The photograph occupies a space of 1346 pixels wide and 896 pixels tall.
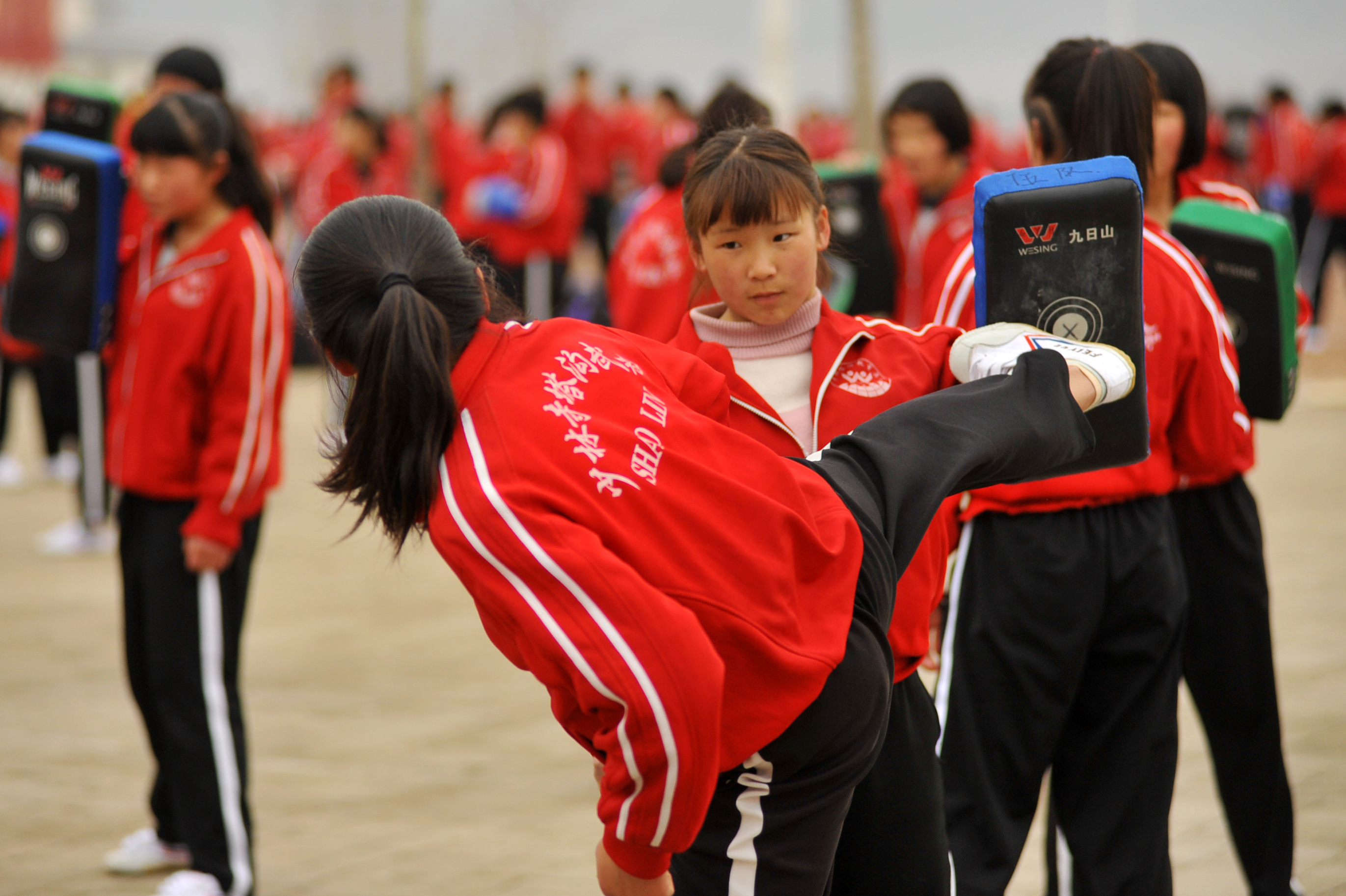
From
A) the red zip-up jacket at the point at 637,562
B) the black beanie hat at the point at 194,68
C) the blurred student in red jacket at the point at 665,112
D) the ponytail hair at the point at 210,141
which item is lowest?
the red zip-up jacket at the point at 637,562

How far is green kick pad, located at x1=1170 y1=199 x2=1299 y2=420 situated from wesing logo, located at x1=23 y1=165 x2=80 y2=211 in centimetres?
263

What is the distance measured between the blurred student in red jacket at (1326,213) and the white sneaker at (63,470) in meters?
9.90

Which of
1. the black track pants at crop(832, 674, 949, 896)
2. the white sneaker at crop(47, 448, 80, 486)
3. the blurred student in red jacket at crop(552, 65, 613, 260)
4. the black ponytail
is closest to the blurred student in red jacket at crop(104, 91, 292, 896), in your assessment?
the black track pants at crop(832, 674, 949, 896)

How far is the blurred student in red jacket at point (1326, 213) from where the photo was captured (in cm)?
1294

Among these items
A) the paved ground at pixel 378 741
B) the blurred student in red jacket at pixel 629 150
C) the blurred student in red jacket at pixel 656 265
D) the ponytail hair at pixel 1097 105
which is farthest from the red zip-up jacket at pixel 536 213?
the ponytail hair at pixel 1097 105

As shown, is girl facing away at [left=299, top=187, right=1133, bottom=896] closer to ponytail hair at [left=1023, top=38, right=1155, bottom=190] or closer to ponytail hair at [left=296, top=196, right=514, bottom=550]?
ponytail hair at [left=296, top=196, right=514, bottom=550]

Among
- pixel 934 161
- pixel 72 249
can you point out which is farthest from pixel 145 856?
pixel 934 161

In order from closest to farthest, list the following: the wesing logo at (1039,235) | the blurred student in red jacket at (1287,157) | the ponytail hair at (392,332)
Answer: the ponytail hair at (392,332), the wesing logo at (1039,235), the blurred student in red jacket at (1287,157)

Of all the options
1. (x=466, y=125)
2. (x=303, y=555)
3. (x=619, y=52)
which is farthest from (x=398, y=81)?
(x=303, y=555)

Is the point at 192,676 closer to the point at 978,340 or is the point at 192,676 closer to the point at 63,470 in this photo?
the point at 978,340

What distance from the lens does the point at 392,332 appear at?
1905mm

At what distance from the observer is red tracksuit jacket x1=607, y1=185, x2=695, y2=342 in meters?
5.47

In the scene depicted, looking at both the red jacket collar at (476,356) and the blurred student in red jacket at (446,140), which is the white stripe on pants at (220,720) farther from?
the blurred student in red jacket at (446,140)

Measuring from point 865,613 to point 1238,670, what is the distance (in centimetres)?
145
